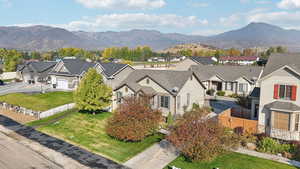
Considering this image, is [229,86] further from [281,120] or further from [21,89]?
[21,89]

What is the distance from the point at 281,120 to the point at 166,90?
1393 cm

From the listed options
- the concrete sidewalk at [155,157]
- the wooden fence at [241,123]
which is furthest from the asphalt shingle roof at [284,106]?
the concrete sidewalk at [155,157]

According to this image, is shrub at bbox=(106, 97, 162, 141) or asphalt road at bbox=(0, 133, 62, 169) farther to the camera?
shrub at bbox=(106, 97, 162, 141)

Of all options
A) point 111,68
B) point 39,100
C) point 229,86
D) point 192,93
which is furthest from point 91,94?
point 229,86

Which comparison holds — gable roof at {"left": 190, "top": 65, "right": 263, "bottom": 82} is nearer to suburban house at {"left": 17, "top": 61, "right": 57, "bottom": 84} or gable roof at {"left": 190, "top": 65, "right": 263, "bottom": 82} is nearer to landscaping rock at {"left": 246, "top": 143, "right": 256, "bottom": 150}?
landscaping rock at {"left": 246, "top": 143, "right": 256, "bottom": 150}

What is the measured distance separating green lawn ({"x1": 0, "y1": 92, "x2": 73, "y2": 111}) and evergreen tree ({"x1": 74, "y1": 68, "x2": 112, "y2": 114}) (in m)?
7.29

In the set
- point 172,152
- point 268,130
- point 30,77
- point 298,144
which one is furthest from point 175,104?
point 30,77

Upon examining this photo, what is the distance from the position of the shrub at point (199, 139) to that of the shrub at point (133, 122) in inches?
168

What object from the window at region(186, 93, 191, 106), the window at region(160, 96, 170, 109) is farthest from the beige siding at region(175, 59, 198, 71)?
the window at region(160, 96, 170, 109)

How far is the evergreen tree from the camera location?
33594mm

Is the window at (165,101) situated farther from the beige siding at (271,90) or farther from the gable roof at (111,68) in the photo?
the gable roof at (111,68)

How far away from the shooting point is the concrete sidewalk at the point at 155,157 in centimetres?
2100

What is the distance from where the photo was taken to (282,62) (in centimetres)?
2758

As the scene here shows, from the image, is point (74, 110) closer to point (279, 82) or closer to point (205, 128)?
point (205, 128)
